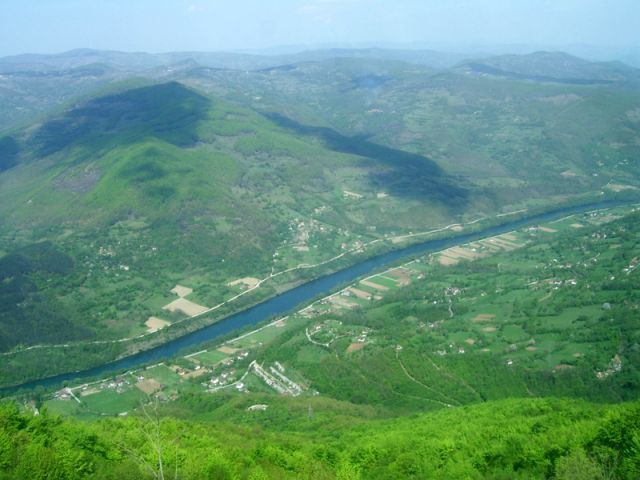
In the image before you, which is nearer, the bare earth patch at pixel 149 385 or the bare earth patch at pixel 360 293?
the bare earth patch at pixel 149 385

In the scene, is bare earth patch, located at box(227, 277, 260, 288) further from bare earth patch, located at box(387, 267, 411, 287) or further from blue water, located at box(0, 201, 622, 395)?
bare earth patch, located at box(387, 267, 411, 287)

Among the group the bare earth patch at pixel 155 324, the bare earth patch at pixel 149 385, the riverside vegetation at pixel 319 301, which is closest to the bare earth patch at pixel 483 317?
the riverside vegetation at pixel 319 301

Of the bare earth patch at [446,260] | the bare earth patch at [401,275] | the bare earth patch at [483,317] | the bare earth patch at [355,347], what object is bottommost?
the bare earth patch at [401,275]

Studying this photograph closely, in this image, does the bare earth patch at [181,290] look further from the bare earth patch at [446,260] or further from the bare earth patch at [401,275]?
the bare earth patch at [446,260]

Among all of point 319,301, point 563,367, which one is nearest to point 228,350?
point 319,301

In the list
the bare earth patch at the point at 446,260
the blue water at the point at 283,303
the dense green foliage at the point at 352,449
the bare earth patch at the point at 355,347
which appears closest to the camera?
the dense green foliage at the point at 352,449

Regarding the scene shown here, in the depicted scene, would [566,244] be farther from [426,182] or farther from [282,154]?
[282,154]
